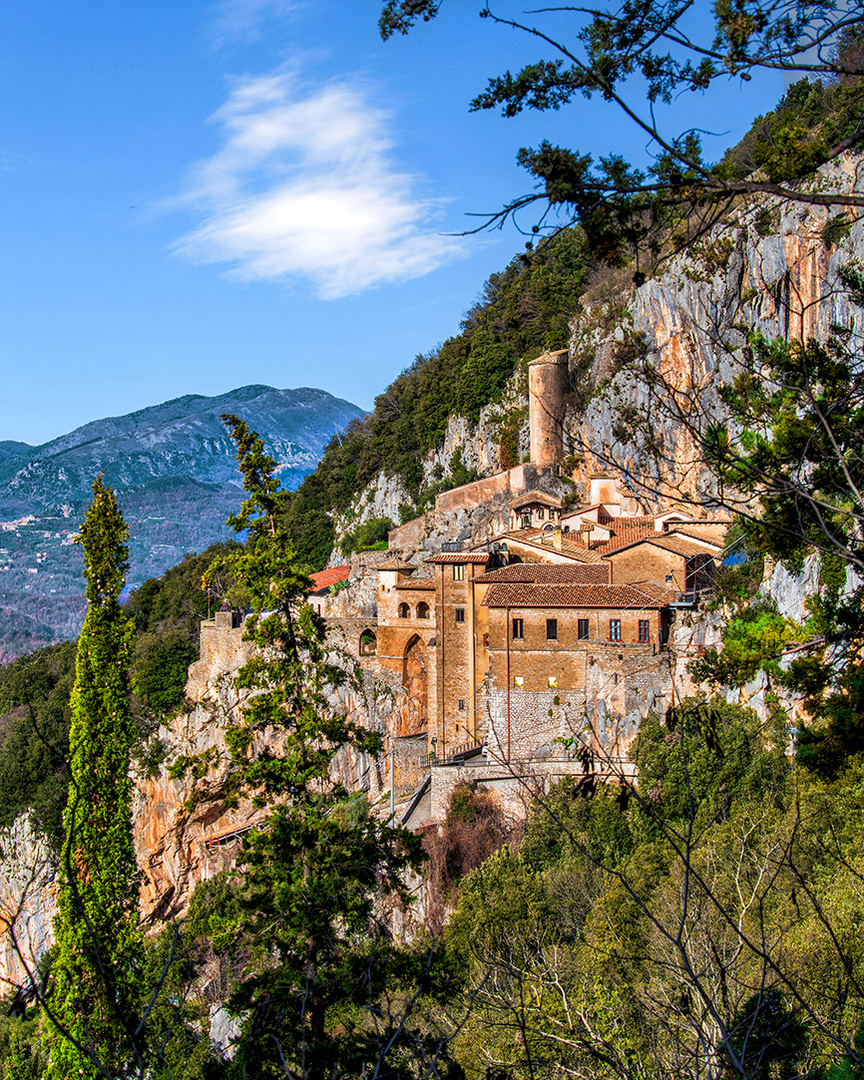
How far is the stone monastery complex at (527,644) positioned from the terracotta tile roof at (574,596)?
0.04 metres

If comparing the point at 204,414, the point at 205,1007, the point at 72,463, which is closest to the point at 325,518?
the point at 205,1007

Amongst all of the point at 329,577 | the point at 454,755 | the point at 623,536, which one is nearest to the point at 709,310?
the point at 623,536

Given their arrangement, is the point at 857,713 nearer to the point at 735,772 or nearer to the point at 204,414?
the point at 735,772

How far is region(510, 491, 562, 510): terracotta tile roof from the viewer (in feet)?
119

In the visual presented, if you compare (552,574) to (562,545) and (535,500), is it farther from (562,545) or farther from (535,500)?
(535,500)

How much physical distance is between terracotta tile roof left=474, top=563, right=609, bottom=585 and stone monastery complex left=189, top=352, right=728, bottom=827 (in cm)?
6

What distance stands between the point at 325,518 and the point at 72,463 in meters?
97.3

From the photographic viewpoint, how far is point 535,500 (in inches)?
1452

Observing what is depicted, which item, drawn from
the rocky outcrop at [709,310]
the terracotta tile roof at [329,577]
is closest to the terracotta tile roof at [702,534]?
the rocky outcrop at [709,310]

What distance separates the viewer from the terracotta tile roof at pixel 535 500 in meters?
36.4

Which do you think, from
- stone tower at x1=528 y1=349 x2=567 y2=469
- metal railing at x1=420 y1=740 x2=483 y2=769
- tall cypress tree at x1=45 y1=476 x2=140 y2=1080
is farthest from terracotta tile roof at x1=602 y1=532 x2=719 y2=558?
stone tower at x1=528 y1=349 x2=567 y2=469

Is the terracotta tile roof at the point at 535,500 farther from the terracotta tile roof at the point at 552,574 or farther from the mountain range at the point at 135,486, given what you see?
the mountain range at the point at 135,486

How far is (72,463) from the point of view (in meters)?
142

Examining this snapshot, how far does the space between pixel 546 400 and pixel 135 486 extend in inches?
3919
